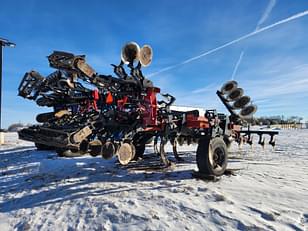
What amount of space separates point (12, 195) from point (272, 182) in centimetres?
556

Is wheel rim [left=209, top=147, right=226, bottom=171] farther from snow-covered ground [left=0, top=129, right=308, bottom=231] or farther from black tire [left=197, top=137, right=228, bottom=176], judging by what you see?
snow-covered ground [left=0, top=129, right=308, bottom=231]

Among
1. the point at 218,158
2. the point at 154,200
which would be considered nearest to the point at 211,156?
the point at 218,158

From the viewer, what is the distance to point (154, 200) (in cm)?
541

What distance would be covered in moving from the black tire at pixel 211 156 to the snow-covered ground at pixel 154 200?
13.7 inches

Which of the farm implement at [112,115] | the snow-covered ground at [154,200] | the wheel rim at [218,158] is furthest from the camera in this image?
the wheel rim at [218,158]

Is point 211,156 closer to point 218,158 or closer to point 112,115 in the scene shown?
point 218,158

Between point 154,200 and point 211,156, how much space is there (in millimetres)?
2005

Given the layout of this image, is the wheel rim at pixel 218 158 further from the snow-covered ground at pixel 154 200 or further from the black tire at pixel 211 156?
the snow-covered ground at pixel 154 200

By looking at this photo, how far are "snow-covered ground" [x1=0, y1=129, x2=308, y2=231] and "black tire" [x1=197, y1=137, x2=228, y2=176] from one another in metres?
0.35

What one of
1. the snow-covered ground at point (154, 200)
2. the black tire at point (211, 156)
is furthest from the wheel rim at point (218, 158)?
the snow-covered ground at point (154, 200)

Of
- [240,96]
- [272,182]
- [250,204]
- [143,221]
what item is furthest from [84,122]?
[240,96]

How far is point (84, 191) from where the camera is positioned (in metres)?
6.32

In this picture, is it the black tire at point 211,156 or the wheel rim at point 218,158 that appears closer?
the black tire at point 211,156

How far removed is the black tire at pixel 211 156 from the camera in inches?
266
